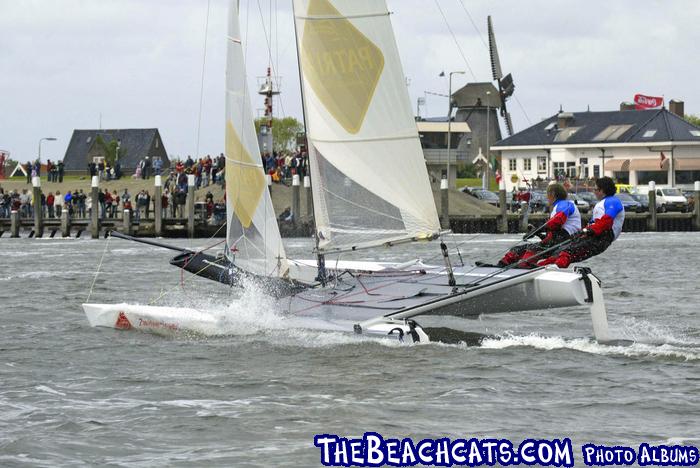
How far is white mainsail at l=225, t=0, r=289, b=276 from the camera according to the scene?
57.5ft

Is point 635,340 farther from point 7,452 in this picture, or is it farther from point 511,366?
point 7,452

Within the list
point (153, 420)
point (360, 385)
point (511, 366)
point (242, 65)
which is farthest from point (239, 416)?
point (242, 65)

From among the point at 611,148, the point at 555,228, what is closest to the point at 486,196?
the point at 611,148

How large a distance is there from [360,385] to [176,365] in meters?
2.55

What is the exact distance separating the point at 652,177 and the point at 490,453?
2699 inches

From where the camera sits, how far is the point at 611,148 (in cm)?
7869

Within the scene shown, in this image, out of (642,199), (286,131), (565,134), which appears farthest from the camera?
(286,131)

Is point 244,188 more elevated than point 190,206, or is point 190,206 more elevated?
point 244,188

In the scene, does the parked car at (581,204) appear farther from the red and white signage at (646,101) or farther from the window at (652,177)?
the red and white signage at (646,101)

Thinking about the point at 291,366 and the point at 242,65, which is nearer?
the point at 291,366

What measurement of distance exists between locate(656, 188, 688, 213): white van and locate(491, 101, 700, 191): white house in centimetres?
1552

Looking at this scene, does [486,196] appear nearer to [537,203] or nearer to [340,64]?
[537,203]

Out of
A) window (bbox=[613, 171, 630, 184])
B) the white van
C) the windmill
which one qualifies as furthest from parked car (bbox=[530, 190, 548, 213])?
the windmill

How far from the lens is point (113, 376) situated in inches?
543
